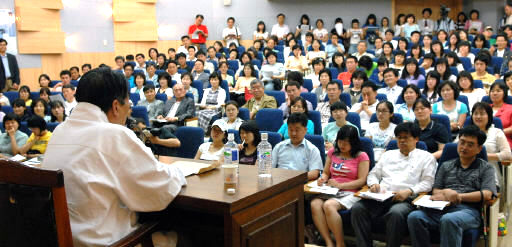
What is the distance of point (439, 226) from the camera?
2734 mm

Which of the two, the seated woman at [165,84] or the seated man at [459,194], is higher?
the seated woman at [165,84]

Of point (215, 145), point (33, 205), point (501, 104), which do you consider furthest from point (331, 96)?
point (33, 205)

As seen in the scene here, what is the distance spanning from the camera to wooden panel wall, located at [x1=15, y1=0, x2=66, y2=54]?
8.49 m

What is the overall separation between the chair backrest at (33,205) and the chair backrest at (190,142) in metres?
2.80

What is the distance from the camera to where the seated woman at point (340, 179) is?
119 inches

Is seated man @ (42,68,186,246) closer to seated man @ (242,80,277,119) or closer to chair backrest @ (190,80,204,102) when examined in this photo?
seated man @ (242,80,277,119)

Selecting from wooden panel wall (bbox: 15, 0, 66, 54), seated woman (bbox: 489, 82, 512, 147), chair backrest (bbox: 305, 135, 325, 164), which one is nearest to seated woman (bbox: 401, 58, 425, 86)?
seated woman (bbox: 489, 82, 512, 147)

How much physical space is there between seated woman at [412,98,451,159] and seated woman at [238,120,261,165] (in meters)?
1.21

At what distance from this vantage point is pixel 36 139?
4695 millimetres

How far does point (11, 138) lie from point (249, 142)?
8.58 feet

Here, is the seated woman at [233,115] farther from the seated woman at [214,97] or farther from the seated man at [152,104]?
the seated man at [152,104]

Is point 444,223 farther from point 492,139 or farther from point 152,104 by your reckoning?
point 152,104

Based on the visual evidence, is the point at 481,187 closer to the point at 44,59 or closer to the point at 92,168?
the point at 92,168

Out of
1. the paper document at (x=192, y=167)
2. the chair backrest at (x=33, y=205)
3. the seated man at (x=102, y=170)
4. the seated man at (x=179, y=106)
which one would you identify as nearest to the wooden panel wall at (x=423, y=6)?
the seated man at (x=179, y=106)
